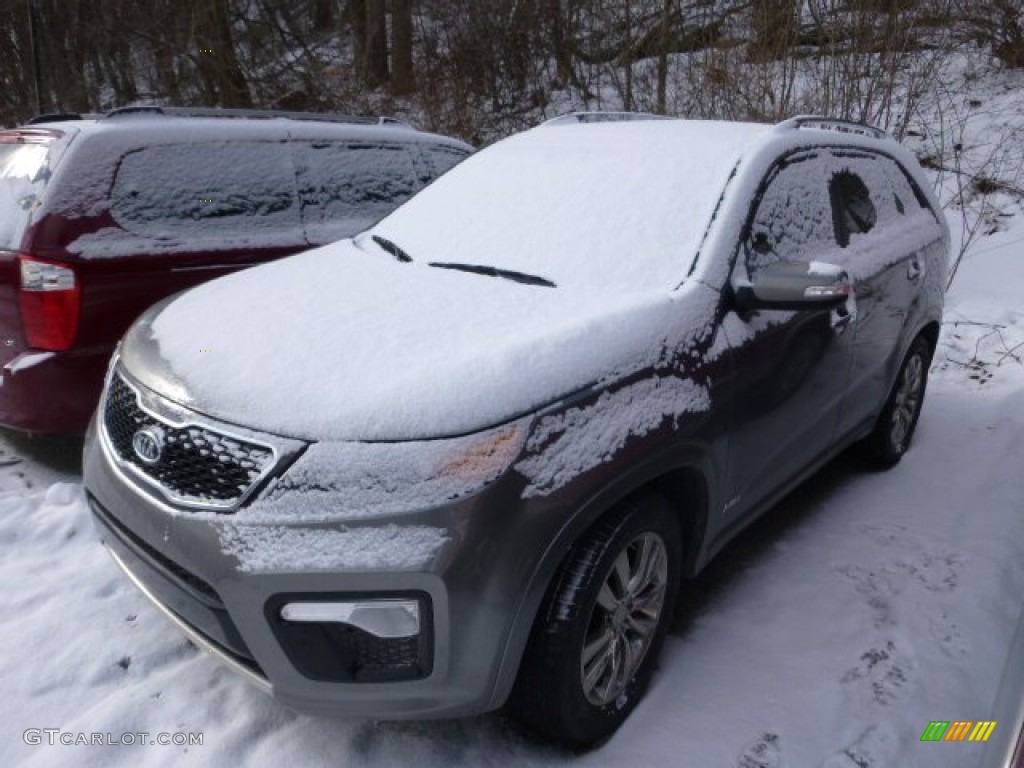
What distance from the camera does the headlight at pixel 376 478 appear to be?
1.71m

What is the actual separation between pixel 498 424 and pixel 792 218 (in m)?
1.60

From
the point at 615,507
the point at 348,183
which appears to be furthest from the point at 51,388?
the point at 615,507

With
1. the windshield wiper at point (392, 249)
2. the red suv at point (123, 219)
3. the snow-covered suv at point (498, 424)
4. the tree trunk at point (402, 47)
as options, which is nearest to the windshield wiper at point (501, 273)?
the snow-covered suv at point (498, 424)

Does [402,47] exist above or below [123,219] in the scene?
above

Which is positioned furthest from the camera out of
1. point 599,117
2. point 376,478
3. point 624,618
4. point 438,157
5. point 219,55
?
point 219,55

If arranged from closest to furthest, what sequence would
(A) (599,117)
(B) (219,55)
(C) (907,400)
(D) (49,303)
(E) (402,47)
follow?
(D) (49,303)
(A) (599,117)
(C) (907,400)
(B) (219,55)
(E) (402,47)

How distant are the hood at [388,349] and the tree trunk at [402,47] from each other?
10.5 meters

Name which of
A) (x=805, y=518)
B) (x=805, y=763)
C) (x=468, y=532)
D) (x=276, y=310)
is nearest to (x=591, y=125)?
(x=276, y=310)

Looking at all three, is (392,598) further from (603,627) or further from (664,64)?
(664,64)

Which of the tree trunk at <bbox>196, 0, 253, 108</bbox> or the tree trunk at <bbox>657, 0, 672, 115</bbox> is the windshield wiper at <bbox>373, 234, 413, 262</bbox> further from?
the tree trunk at <bbox>196, 0, 253, 108</bbox>

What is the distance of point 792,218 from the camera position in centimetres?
282

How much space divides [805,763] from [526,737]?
0.76 meters

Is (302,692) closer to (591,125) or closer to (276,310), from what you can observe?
(276,310)

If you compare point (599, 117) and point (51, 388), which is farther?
point (599, 117)
